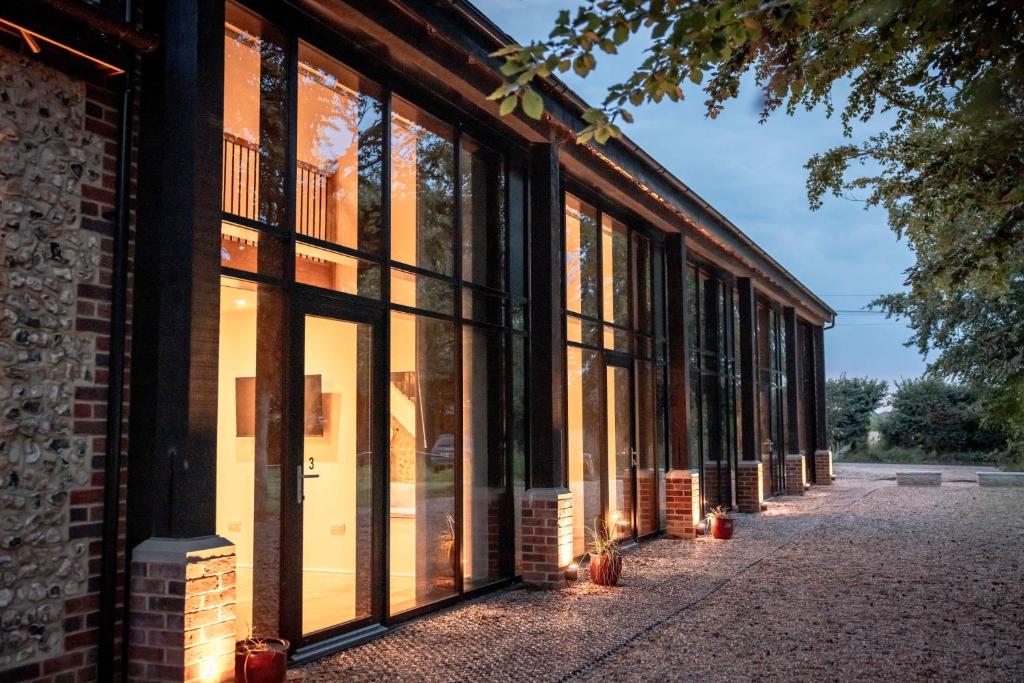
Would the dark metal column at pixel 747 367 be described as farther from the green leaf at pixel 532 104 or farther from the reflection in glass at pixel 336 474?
the green leaf at pixel 532 104

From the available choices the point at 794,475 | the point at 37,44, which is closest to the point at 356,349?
the point at 37,44

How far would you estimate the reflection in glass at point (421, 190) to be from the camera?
7113 millimetres

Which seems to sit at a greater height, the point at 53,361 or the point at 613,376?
the point at 613,376

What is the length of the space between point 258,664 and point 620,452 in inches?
273

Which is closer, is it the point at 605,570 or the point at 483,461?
the point at 483,461

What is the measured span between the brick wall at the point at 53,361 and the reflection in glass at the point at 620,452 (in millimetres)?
7106

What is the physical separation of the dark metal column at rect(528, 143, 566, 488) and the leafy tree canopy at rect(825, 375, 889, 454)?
32.3 meters

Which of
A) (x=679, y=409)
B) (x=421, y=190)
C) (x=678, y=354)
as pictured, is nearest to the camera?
(x=421, y=190)

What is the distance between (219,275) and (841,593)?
6.10m

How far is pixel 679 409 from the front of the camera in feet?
40.9

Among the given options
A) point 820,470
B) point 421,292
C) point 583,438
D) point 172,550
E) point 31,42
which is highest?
point 31,42

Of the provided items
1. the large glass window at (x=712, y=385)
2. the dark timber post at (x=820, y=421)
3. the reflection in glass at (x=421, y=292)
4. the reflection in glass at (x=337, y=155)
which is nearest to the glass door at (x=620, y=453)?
the large glass window at (x=712, y=385)

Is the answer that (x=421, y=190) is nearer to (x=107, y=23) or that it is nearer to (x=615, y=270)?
(x=107, y=23)

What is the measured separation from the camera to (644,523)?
11.7m
